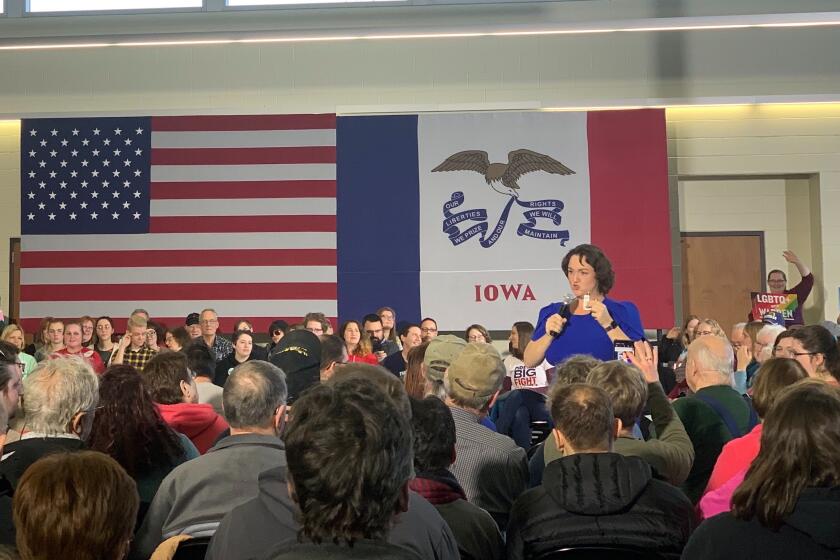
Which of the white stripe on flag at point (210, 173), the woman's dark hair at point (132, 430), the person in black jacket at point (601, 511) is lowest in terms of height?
the person in black jacket at point (601, 511)

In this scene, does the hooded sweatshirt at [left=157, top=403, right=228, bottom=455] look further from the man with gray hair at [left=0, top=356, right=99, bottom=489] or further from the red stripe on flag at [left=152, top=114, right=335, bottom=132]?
the red stripe on flag at [left=152, top=114, right=335, bottom=132]

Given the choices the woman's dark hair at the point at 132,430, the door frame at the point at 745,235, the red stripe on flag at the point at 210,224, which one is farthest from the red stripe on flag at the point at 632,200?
the woman's dark hair at the point at 132,430

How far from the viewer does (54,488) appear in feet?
5.49

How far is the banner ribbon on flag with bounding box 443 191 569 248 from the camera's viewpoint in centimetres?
1077

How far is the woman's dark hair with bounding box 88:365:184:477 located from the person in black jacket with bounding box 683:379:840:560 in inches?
68.9

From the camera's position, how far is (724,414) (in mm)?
3633

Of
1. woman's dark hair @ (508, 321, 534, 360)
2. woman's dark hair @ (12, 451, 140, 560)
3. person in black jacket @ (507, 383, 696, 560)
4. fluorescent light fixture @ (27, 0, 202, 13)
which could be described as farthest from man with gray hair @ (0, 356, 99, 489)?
fluorescent light fixture @ (27, 0, 202, 13)

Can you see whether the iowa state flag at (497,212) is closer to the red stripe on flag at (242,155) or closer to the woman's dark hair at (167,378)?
the red stripe on flag at (242,155)

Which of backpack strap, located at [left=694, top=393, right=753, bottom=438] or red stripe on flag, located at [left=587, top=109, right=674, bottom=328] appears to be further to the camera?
red stripe on flag, located at [left=587, top=109, right=674, bottom=328]

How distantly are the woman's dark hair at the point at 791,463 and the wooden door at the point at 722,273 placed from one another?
A: 9788 mm

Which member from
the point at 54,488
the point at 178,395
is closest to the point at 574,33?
the point at 178,395

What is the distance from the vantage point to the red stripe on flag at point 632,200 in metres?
10.7

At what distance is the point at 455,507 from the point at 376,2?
9637mm

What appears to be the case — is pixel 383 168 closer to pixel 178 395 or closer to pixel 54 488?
pixel 178 395
